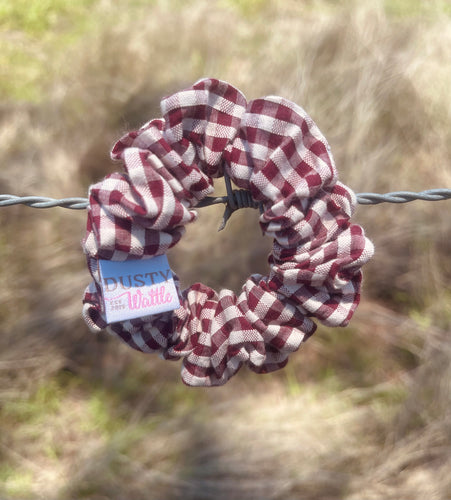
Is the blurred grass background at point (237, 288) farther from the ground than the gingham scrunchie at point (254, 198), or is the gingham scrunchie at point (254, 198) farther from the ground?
the gingham scrunchie at point (254, 198)

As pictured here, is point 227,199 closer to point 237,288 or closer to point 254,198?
point 254,198

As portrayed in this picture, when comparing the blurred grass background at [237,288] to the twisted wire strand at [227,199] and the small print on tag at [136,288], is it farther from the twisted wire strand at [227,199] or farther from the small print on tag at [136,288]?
the small print on tag at [136,288]

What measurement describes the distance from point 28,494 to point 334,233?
135cm

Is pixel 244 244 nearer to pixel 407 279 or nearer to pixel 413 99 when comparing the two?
pixel 407 279

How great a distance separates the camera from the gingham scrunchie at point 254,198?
2.01ft

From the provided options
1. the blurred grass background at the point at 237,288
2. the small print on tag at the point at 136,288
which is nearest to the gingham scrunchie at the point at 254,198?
the small print on tag at the point at 136,288

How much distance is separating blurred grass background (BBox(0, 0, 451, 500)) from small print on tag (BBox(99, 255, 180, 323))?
40.5 inches

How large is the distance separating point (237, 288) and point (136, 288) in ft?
3.46

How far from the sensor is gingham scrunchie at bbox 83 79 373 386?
0.61 meters

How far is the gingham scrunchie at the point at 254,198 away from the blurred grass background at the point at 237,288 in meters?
0.96

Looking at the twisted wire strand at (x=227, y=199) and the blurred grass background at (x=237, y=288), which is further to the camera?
the blurred grass background at (x=237, y=288)

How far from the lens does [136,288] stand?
0.63 metres

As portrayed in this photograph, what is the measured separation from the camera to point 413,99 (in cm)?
169

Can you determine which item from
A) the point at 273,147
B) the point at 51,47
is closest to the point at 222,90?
the point at 273,147
